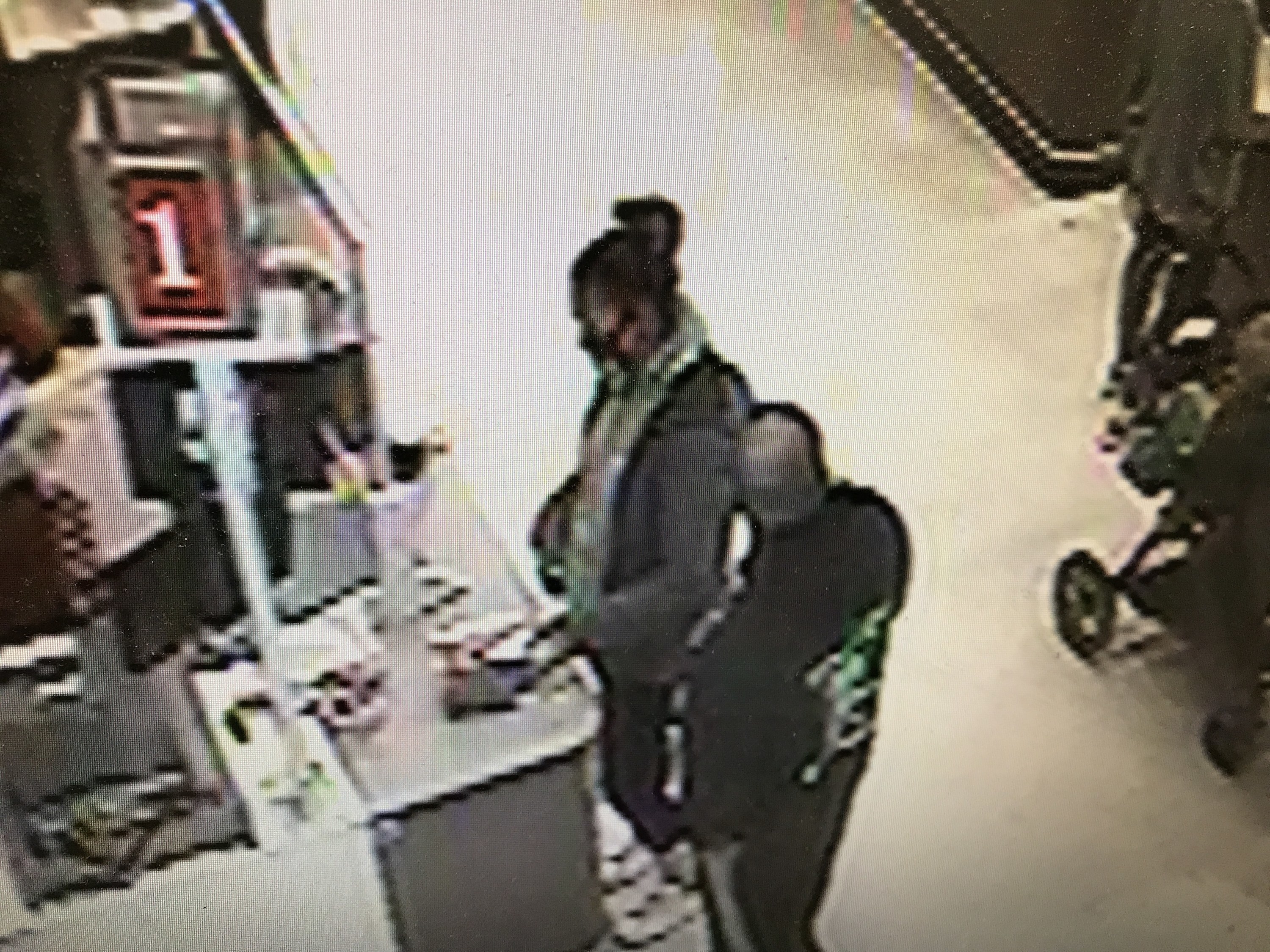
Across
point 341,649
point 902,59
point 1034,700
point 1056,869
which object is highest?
point 902,59

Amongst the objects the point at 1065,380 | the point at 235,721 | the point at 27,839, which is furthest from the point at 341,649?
the point at 1065,380

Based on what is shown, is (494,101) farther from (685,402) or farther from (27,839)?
(27,839)

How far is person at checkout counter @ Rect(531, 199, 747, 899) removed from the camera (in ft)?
2.33

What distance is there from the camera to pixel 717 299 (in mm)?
723

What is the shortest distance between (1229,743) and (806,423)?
332 mm

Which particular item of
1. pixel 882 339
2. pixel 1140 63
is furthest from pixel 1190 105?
pixel 882 339

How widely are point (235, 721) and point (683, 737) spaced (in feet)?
0.76

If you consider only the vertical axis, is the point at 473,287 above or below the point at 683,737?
above

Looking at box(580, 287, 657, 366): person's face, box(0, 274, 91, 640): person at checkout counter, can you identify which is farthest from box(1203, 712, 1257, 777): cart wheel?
box(0, 274, 91, 640): person at checkout counter

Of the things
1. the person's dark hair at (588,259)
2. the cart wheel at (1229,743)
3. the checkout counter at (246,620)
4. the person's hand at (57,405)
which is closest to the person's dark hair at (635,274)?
the person's dark hair at (588,259)

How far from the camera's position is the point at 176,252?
631 mm

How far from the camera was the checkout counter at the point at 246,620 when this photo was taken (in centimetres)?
63

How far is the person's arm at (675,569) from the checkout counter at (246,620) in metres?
0.03

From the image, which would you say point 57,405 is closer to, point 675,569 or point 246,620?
point 246,620
